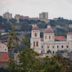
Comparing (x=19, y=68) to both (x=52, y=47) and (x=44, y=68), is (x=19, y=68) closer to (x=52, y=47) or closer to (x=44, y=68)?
(x=44, y=68)

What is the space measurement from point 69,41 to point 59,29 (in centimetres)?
1963

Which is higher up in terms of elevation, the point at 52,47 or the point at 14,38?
the point at 14,38

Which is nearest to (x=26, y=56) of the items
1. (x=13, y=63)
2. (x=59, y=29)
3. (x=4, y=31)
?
(x=13, y=63)

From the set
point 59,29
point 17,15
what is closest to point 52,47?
point 59,29

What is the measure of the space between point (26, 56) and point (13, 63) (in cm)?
57

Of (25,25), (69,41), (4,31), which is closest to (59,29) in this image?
(25,25)

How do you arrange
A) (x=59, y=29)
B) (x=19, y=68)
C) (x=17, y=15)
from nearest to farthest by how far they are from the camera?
(x=19, y=68)
(x=59, y=29)
(x=17, y=15)

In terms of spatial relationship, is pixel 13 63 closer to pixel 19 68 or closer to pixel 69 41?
pixel 19 68

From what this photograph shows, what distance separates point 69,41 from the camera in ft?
185

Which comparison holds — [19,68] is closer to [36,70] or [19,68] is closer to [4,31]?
[36,70]

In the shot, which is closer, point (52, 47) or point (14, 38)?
point (14, 38)

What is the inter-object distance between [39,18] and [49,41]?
121 feet

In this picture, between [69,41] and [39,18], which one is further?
[39,18]

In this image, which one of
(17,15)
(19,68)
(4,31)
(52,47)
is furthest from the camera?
(17,15)
